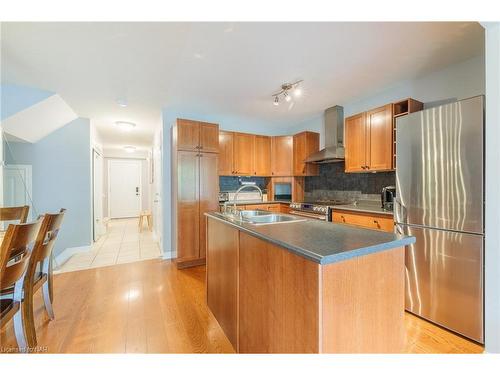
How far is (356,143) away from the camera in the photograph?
9.78ft

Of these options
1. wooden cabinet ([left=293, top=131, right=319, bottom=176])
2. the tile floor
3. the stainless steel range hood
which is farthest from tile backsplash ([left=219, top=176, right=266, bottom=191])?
the tile floor

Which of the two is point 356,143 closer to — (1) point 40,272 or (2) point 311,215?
(2) point 311,215

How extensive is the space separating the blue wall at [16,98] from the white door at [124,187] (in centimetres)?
507

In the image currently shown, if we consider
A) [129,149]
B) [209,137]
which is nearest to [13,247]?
[209,137]

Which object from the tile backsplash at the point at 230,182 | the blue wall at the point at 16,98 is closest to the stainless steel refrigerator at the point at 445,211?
the tile backsplash at the point at 230,182

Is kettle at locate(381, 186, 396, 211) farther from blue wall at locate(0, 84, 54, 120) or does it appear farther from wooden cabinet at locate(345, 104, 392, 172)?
blue wall at locate(0, 84, 54, 120)

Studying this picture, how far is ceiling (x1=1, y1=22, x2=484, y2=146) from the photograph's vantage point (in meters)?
1.72

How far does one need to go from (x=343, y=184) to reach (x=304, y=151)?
93 centimetres

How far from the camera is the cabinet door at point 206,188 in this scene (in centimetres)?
336

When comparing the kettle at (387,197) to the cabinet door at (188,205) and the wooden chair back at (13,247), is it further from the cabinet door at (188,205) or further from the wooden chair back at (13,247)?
the wooden chair back at (13,247)
